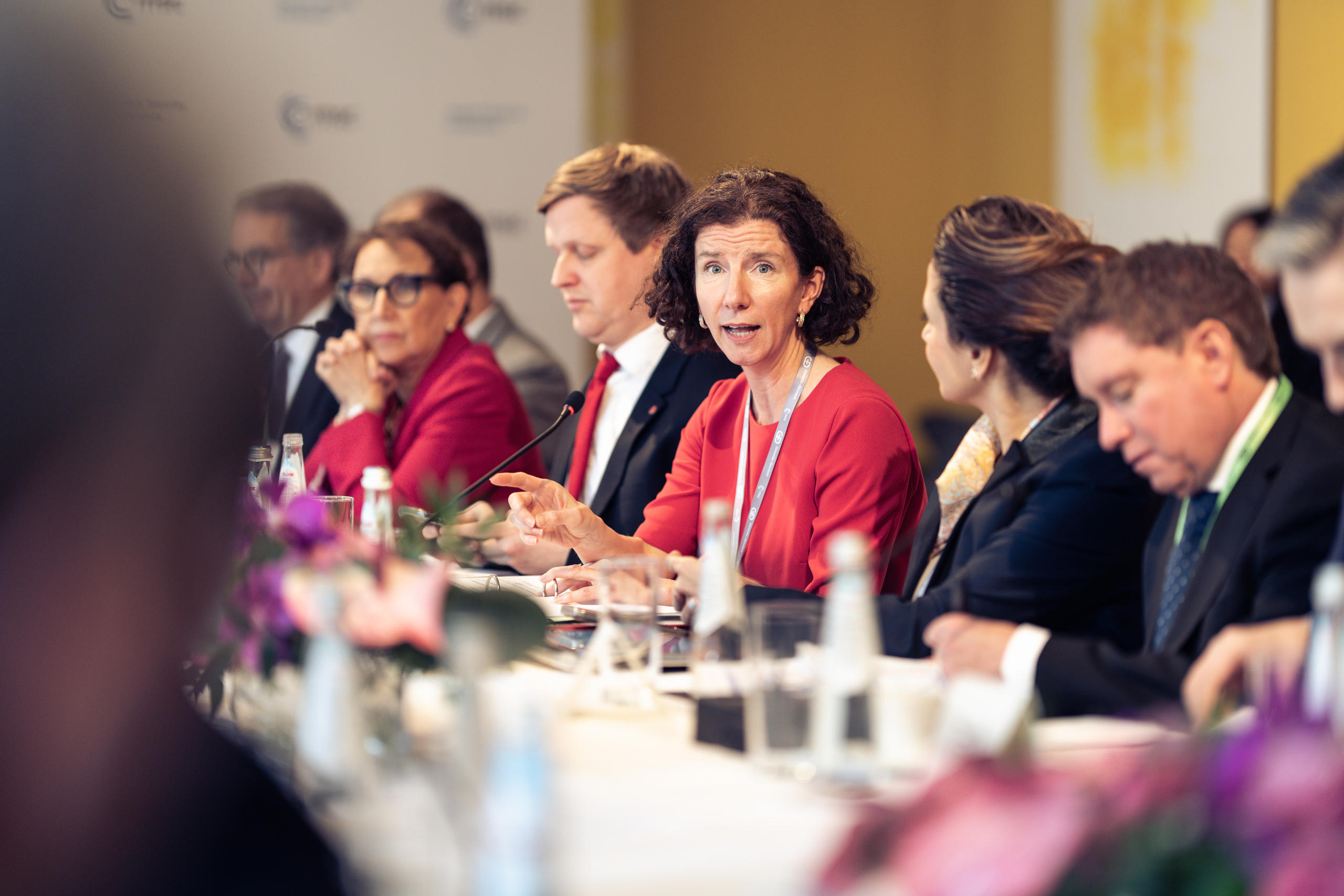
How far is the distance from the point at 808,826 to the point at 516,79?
4221 mm

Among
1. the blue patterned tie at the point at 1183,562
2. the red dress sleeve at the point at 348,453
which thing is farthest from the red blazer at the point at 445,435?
the blue patterned tie at the point at 1183,562

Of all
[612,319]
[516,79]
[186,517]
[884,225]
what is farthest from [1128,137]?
[186,517]

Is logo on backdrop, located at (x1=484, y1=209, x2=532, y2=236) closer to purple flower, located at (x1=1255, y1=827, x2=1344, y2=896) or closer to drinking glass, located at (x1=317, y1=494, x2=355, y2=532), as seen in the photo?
drinking glass, located at (x1=317, y1=494, x2=355, y2=532)

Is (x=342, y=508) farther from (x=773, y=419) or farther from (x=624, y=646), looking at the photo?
(x=773, y=419)

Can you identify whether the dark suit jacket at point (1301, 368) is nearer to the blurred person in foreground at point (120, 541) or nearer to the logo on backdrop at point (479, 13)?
the logo on backdrop at point (479, 13)

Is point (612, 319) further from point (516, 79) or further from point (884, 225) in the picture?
point (884, 225)

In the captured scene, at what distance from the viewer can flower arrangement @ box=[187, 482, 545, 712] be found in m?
1.24

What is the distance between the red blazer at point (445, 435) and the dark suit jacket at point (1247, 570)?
1942 mm

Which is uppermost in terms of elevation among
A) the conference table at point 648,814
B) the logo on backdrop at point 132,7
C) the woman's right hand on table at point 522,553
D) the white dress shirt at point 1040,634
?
the logo on backdrop at point 132,7

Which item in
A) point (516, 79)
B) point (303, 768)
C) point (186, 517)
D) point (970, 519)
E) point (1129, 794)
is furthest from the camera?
point (516, 79)

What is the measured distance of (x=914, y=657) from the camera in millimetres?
1898

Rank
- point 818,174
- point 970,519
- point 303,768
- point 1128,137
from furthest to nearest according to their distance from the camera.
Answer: point 818,174
point 1128,137
point 970,519
point 303,768

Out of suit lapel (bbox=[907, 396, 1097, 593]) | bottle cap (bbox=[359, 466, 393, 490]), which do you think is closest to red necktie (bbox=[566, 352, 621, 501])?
suit lapel (bbox=[907, 396, 1097, 593])

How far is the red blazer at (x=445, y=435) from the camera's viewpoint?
130 inches
